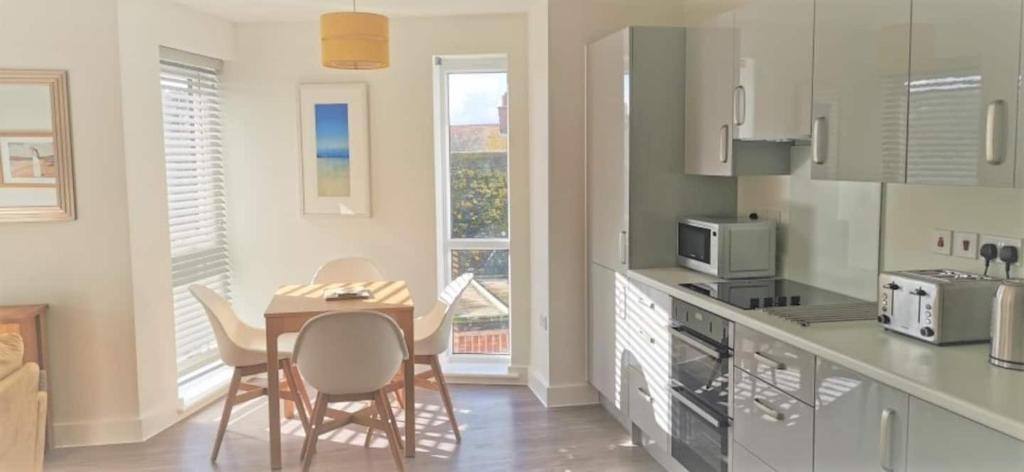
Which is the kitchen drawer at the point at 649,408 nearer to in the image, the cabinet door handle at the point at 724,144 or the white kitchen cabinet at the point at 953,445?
the cabinet door handle at the point at 724,144

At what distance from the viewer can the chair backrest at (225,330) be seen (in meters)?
3.80

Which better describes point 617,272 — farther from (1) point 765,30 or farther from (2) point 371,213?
(2) point 371,213

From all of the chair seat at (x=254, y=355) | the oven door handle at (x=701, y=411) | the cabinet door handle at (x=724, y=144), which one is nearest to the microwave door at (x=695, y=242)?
the cabinet door handle at (x=724, y=144)

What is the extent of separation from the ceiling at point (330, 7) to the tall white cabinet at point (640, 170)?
87cm

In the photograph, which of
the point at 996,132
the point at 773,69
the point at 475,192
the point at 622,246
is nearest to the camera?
the point at 996,132

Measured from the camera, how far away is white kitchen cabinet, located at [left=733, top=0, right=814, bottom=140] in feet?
9.09

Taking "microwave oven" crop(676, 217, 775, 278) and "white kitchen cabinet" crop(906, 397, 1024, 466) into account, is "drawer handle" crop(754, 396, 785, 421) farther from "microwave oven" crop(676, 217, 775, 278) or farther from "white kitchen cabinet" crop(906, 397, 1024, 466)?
"microwave oven" crop(676, 217, 775, 278)

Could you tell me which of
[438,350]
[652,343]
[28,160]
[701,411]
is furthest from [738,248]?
[28,160]

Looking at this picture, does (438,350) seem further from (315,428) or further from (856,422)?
(856,422)

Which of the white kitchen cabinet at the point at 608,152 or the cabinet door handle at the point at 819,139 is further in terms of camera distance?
the white kitchen cabinet at the point at 608,152

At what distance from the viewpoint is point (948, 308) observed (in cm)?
216

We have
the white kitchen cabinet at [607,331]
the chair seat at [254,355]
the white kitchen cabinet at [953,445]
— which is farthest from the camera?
the white kitchen cabinet at [607,331]

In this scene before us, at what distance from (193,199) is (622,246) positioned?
293cm

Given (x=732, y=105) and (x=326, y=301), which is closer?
(x=732, y=105)
